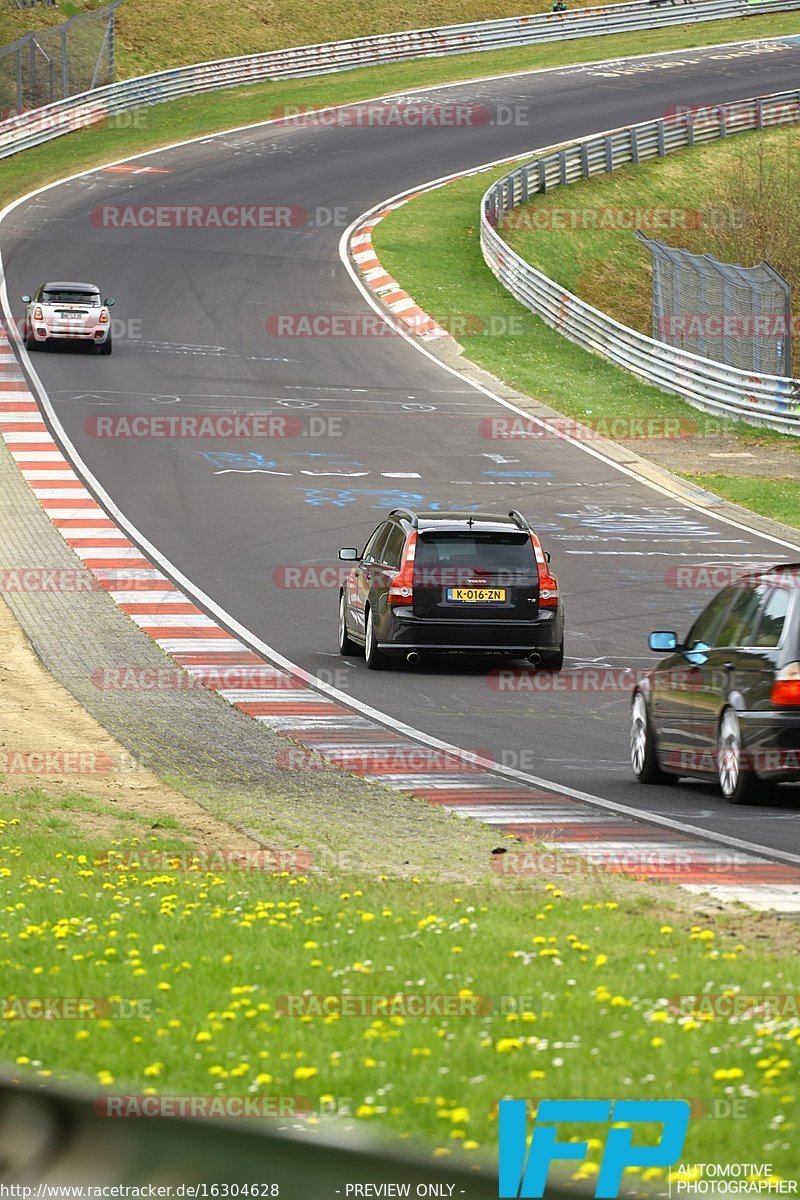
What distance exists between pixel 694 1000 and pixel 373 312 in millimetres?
40045

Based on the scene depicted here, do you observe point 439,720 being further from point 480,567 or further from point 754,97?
point 754,97

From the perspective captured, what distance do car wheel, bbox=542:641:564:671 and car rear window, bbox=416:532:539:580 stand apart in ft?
2.82

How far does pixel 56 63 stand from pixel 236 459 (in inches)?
1489

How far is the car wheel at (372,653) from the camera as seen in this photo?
62.1ft

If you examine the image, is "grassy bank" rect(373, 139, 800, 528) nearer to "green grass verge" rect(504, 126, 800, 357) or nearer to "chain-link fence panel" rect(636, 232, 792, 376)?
"green grass verge" rect(504, 126, 800, 357)

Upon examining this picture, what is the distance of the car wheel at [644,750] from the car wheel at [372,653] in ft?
18.0

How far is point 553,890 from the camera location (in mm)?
8867

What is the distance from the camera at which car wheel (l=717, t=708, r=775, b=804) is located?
11836mm
